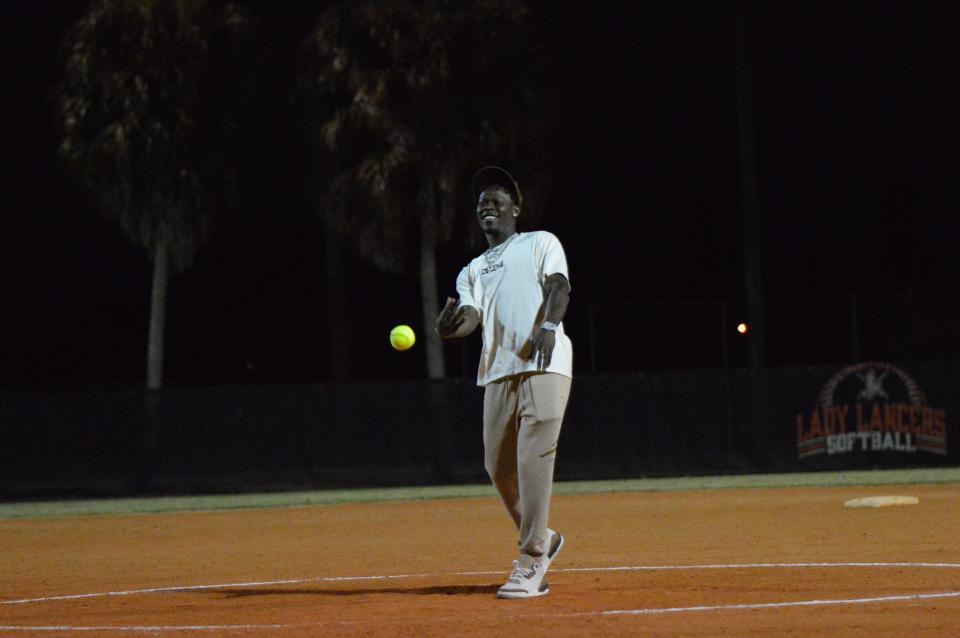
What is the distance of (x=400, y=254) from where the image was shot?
2864cm

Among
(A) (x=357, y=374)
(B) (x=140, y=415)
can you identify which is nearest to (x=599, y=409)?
(B) (x=140, y=415)

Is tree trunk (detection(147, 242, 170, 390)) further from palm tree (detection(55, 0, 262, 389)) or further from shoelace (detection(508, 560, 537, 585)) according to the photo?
shoelace (detection(508, 560, 537, 585))

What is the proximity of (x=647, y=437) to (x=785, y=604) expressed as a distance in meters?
14.9

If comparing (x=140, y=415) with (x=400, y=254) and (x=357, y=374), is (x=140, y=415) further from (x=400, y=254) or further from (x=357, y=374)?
(x=357, y=374)

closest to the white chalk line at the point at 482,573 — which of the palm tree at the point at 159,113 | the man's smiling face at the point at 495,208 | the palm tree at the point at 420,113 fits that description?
the man's smiling face at the point at 495,208

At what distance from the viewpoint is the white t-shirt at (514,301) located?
8.14 metres

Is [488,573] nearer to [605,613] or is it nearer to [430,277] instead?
A: [605,613]

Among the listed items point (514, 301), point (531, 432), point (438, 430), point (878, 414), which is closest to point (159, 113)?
point (438, 430)

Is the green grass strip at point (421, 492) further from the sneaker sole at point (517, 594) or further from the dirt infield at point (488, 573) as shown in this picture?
the sneaker sole at point (517, 594)

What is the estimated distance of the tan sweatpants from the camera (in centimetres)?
809

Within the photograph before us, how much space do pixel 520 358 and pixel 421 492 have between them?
1360 cm

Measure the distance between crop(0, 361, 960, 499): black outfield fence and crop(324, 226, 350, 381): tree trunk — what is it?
7538mm

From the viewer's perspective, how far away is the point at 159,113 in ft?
88.9

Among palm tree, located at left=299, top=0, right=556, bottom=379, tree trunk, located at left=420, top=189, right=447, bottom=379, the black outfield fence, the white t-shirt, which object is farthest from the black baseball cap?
tree trunk, located at left=420, top=189, right=447, bottom=379
